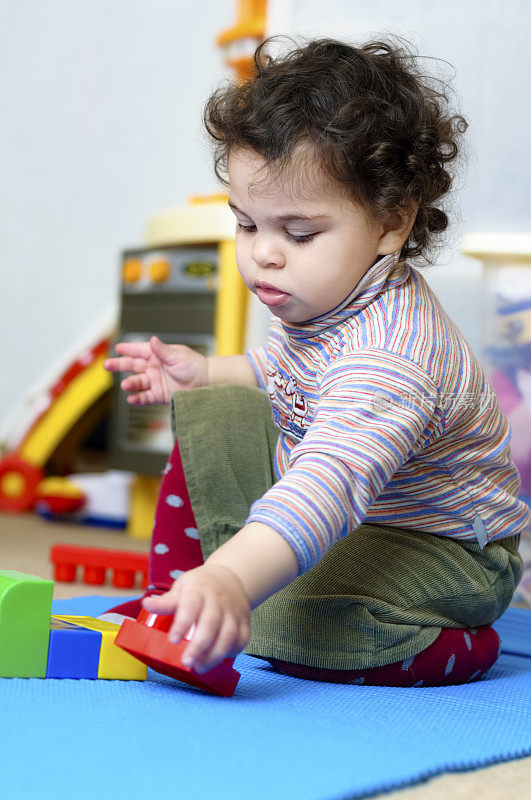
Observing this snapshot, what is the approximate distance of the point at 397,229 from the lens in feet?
2.35

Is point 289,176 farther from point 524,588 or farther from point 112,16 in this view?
point 112,16

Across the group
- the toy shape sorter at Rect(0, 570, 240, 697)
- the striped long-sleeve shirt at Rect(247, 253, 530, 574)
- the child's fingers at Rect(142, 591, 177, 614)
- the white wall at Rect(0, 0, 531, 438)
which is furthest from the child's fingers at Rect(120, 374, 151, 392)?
the white wall at Rect(0, 0, 531, 438)

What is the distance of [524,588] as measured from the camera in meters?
1.13

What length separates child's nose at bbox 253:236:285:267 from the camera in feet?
2.19

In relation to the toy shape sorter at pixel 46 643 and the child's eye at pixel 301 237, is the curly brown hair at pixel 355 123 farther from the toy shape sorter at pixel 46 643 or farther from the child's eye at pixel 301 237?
the toy shape sorter at pixel 46 643

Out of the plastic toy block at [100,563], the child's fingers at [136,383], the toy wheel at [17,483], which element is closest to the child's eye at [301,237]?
the child's fingers at [136,383]

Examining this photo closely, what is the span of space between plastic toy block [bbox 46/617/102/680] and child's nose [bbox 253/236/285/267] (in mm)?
273

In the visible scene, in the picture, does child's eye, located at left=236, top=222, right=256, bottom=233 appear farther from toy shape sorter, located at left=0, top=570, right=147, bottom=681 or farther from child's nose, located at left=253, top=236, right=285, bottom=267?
toy shape sorter, located at left=0, top=570, right=147, bottom=681

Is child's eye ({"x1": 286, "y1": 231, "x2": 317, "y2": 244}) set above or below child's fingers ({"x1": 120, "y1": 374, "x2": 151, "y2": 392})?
above

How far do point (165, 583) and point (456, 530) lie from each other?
243 millimetres

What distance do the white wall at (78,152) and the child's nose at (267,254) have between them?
1.51m

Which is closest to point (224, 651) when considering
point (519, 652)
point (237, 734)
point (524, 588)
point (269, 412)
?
point (237, 734)

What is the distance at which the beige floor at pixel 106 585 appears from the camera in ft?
1.59

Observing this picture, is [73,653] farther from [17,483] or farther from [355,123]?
[17,483]
